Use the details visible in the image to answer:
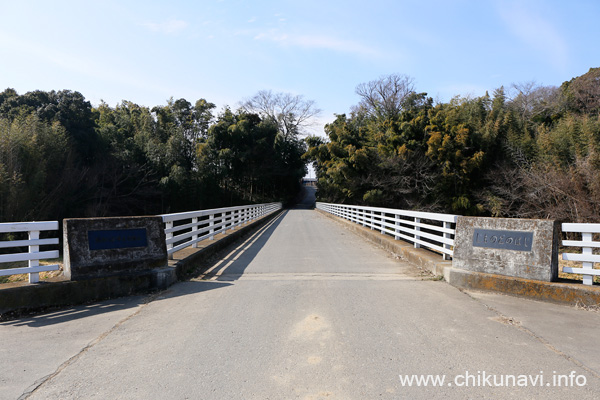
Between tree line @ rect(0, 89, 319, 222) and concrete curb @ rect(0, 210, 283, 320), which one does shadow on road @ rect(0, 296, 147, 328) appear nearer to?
concrete curb @ rect(0, 210, 283, 320)

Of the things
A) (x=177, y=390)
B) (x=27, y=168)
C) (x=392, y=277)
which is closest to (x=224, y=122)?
(x=27, y=168)

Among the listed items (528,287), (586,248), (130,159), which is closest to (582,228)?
(586,248)

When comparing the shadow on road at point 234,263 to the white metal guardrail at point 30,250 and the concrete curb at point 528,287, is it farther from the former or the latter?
the concrete curb at point 528,287

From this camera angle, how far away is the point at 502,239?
20.0 ft

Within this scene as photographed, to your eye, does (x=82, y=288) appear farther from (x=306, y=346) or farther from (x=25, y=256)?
(x=306, y=346)

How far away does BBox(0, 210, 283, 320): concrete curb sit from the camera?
5.12 m

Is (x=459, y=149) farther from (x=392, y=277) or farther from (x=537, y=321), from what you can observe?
(x=537, y=321)

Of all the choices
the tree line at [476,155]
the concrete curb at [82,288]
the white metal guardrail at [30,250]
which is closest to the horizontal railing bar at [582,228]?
the concrete curb at [82,288]

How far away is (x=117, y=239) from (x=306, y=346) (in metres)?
3.94

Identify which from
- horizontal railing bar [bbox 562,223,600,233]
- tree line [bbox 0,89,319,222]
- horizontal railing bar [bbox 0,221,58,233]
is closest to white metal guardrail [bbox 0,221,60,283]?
horizontal railing bar [bbox 0,221,58,233]

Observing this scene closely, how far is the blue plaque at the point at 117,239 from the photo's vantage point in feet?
19.9

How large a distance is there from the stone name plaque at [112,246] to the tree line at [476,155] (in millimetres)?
18775

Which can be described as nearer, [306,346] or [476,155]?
[306,346]

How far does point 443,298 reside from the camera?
18.5ft
